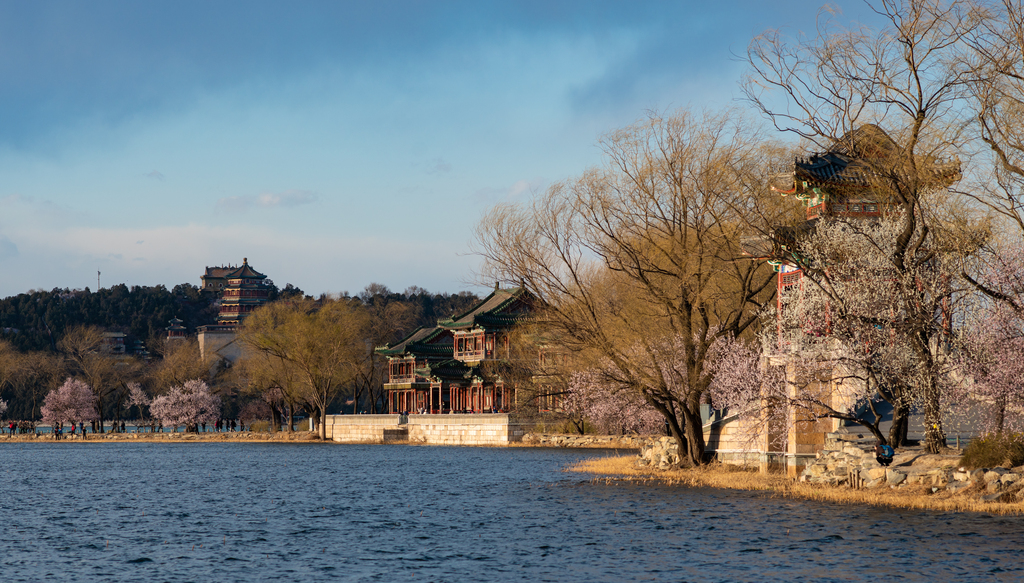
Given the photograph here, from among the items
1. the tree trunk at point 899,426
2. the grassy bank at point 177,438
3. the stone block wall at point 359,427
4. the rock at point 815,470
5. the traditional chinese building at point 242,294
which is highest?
the traditional chinese building at point 242,294

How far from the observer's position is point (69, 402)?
309 feet

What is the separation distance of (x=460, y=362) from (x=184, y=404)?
2947 cm

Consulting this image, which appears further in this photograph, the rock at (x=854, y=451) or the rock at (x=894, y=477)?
the rock at (x=854, y=451)

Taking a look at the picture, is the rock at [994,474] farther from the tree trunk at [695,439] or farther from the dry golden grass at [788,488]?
the tree trunk at [695,439]

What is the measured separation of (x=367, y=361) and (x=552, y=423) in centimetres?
3192

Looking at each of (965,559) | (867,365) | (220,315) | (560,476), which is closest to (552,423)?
(560,476)

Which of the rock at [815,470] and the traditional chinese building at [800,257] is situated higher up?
the traditional chinese building at [800,257]

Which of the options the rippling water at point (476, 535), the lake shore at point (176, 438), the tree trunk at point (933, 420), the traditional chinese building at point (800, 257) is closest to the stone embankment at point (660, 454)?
the traditional chinese building at point (800, 257)

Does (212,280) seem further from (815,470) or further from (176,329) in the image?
(815,470)

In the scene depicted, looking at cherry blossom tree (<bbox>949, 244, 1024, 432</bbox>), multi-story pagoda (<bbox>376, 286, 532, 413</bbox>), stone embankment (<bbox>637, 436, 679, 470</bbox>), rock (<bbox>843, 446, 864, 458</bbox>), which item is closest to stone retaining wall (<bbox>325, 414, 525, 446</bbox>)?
multi-story pagoda (<bbox>376, 286, 532, 413</bbox>)

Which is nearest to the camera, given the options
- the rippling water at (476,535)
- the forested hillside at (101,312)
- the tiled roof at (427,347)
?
the rippling water at (476,535)

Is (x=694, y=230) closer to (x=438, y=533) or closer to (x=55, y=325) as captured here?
(x=438, y=533)

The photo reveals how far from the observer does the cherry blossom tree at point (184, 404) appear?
91950mm

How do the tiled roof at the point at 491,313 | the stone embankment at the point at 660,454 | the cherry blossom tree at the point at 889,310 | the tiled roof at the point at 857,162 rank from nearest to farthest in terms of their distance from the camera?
1. the tiled roof at the point at 857,162
2. the cherry blossom tree at the point at 889,310
3. the stone embankment at the point at 660,454
4. the tiled roof at the point at 491,313
